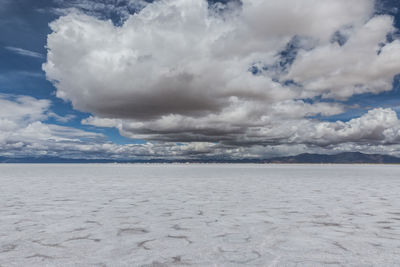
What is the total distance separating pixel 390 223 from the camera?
700 centimetres

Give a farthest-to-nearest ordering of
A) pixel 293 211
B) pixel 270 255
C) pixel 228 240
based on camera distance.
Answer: pixel 293 211 → pixel 228 240 → pixel 270 255

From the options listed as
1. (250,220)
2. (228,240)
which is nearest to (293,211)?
(250,220)

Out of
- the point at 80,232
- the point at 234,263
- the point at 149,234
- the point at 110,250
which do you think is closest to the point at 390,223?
the point at 234,263

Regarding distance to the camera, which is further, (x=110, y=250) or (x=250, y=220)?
(x=250, y=220)

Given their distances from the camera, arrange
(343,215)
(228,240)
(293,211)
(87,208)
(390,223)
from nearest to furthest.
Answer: (228,240) < (390,223) < (343,215) < (293,211) < (87,208)

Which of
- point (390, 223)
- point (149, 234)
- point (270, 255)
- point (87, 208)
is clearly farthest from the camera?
point (87, 208)

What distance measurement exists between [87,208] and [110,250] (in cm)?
491

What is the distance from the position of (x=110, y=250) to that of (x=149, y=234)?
3.92 feet

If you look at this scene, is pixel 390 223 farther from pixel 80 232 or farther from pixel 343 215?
pixel 80 232

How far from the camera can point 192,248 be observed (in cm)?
495

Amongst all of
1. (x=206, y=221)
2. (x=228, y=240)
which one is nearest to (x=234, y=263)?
(x=228, y=240)

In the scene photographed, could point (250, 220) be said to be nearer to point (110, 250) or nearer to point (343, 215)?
point (343, 215)

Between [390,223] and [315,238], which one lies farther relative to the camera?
[390,223]

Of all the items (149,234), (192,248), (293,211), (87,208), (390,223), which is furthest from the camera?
(87,208)
